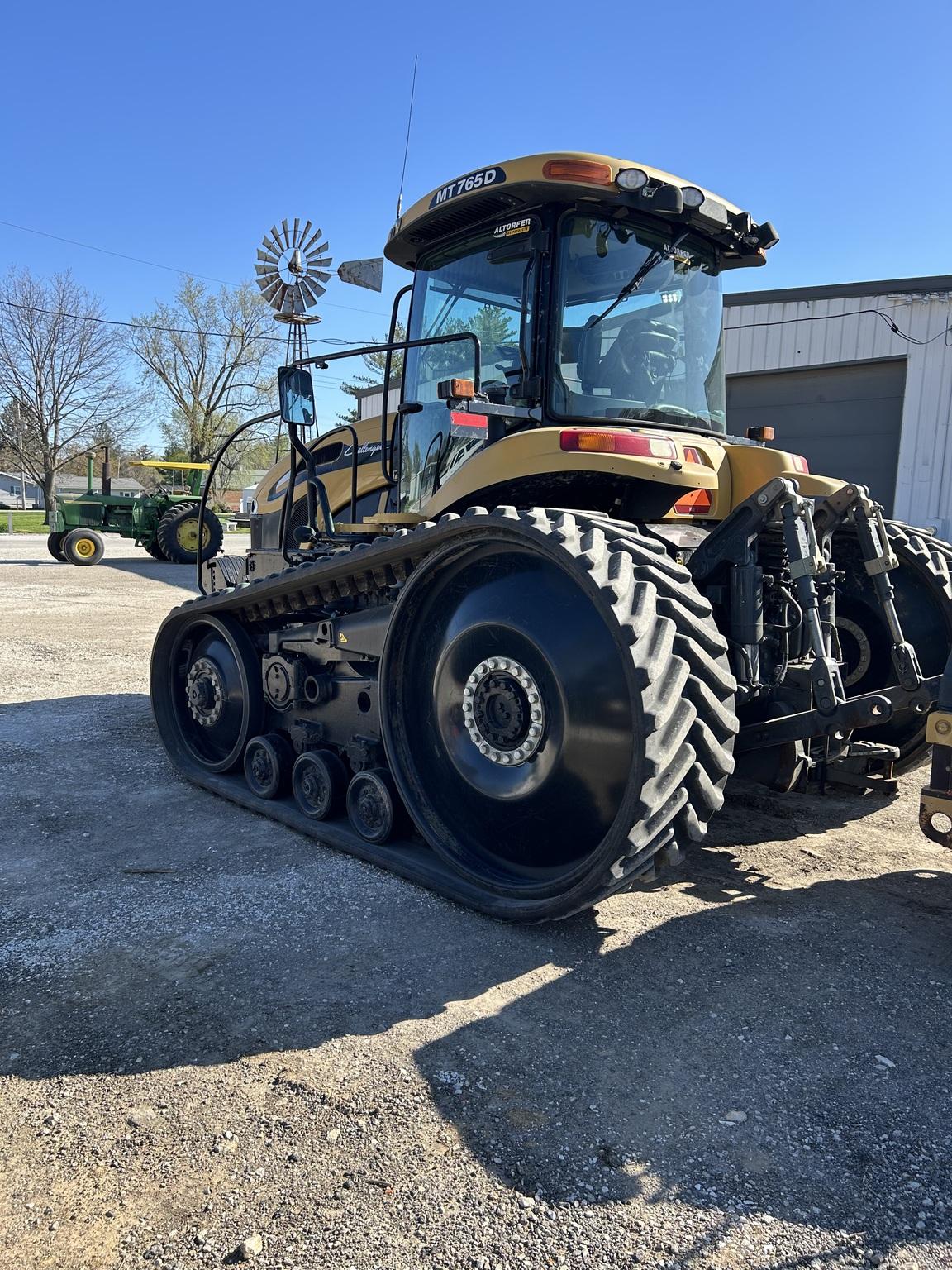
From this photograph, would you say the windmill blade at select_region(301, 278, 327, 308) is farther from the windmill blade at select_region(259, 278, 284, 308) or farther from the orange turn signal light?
the orange turn signal light

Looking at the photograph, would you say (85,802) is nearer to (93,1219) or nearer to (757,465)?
(93,1219)

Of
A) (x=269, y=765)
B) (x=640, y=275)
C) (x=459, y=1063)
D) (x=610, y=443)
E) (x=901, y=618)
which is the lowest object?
(x=459, y=1063)

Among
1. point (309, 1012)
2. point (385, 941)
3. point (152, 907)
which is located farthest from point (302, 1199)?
point (152, 907)

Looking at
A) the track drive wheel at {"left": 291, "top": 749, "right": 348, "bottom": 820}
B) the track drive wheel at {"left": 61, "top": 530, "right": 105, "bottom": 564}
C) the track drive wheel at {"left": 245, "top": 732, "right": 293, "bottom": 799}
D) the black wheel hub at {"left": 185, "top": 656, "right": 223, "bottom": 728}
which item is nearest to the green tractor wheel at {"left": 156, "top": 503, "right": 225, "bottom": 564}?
the track drive wheel at {"left": 61, "top": 530, "right": 105, "bottom": 564}

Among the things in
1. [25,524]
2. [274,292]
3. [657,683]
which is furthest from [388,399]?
[25,524]

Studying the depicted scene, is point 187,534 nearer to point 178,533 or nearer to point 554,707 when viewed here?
point 178,533

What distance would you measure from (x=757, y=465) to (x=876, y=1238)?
299 cm

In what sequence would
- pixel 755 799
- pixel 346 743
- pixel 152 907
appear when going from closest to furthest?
pixel 152 907
pixel 346 743
pixel 755 799

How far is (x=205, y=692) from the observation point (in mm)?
5699

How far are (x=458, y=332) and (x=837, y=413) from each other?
10.1m

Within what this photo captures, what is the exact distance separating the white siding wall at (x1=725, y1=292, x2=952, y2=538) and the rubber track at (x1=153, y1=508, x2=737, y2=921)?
9793 mm

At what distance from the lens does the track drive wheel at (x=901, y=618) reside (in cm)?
473

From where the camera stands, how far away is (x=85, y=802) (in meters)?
5.11

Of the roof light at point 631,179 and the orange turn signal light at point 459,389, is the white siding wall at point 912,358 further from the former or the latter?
the orange turn signal light at point 459,389
